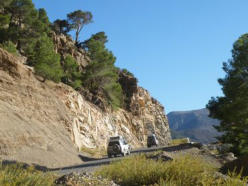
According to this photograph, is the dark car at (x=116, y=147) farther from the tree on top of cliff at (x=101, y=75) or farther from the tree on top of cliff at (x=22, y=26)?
the tree on top of cliff at (x=101, y=75)

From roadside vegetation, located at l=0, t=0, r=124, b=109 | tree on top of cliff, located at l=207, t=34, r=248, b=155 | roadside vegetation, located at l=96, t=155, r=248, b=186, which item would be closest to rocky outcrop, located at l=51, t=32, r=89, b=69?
roadside vegetation, located at l=0, t=0, r=124, b=109

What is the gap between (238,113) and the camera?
24406mm

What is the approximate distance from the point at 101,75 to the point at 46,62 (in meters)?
16.7

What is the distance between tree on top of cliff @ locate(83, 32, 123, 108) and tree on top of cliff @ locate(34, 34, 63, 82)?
13.7 meters

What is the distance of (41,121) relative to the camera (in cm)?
2544

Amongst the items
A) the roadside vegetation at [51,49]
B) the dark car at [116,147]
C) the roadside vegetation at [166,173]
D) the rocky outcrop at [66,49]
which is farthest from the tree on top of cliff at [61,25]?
the roadside vegetation at [166,173]

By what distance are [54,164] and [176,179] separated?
1285 centimetres

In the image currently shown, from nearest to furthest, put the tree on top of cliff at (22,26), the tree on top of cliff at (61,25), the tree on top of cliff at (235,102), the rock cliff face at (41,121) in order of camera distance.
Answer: the rock cliff face at (41,121) < the tree on top of cliff at (235,102) < the tree on top of cliff at (22,26) < the tree on top of cliff at (61,25)

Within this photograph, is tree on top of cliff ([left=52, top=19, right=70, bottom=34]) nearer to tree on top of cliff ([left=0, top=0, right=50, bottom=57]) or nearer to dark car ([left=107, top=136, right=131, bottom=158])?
tree on top of cliff ([left=0, top=0, right=50, bottom=57])

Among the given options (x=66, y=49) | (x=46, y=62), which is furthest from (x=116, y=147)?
(x=66, y=49)

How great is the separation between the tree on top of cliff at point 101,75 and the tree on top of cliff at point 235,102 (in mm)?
24767

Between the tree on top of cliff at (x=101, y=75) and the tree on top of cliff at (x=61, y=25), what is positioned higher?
the tree on top of cliff at (x=61, y=25)

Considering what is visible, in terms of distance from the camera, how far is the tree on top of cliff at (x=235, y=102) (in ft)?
80.2

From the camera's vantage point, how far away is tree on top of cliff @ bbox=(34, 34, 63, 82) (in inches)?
1262
